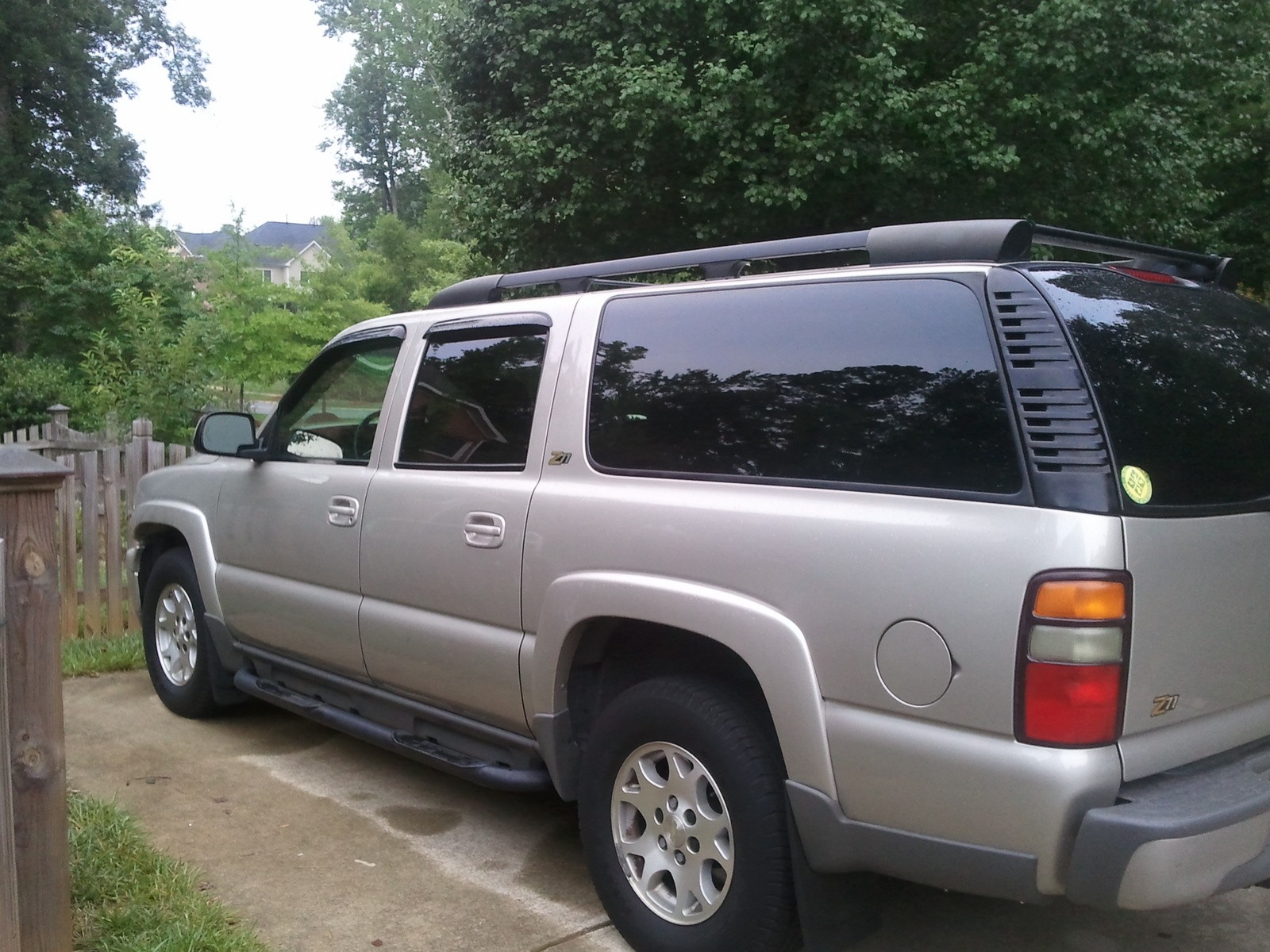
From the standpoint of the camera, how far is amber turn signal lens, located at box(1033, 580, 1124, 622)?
2.37 meters

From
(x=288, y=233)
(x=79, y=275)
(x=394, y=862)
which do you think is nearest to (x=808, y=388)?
(x=394, y=862)

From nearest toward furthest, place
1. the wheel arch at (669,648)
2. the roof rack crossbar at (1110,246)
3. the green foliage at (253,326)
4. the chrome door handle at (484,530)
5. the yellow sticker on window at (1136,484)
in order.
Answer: the yellow sticker on window at (1136,484) → the wheel arch at (669,648) → the roof rack crossbar at (1110,246) → the chrome door handle at (484,530) → the green foliage at (253,326)

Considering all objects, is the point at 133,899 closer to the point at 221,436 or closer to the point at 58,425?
the point at 221,436

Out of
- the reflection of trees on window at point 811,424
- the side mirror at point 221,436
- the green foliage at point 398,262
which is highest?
the green foliage at point 398,262

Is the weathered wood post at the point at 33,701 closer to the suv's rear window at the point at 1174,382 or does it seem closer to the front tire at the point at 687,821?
the front tire at the point at 687,821

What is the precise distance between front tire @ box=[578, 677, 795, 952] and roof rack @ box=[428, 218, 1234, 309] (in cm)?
132

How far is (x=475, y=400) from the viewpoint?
4086 mm

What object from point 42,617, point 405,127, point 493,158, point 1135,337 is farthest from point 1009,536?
point 405,127

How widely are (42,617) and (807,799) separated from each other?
2.02 metres

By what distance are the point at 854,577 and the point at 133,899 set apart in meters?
2.50

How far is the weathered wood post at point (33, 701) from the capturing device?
2.84 metres

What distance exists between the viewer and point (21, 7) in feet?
82.0

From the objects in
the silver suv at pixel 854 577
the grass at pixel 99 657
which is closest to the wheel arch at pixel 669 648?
the silver suv at pixel 854 577

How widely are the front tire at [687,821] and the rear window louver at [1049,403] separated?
1058 millimetres
